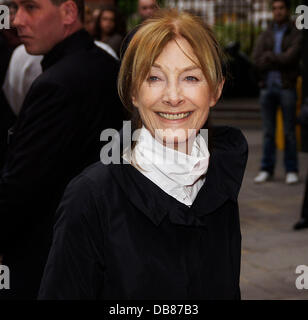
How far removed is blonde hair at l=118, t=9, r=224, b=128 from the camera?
1740 mm

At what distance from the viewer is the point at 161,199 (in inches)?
68.7

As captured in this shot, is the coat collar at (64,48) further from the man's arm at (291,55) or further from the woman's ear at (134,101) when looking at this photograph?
the man's arm at (291,55)

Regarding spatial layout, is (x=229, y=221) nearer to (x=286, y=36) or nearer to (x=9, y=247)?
(x=9, y=247)

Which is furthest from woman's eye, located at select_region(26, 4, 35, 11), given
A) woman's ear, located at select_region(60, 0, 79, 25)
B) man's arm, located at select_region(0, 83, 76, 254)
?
man's arm, located at select_region(0, 83, 76, 254)

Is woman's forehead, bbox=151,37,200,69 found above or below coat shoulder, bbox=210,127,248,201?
above

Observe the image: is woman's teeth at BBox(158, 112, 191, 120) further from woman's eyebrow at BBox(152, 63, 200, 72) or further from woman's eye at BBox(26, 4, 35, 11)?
woman's eye at BBox(26, 4, 35, 11)

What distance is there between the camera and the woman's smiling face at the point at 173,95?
1.76m

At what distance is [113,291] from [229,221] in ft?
1.33

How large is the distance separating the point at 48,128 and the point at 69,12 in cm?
56

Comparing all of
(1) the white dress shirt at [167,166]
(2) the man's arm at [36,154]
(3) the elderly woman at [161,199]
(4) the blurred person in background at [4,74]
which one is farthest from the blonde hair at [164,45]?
(4) the blurred person in background at [4,74]

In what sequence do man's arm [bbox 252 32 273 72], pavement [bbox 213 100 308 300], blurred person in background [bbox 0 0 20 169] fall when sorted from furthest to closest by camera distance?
man's arm [bbox 252 32 273 72] → pavement [bbox 213 100 308 300] → blurred person in background [bbox 0 0 20 169]

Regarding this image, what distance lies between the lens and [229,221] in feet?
6.13

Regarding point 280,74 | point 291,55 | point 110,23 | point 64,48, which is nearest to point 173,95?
point 64,48
